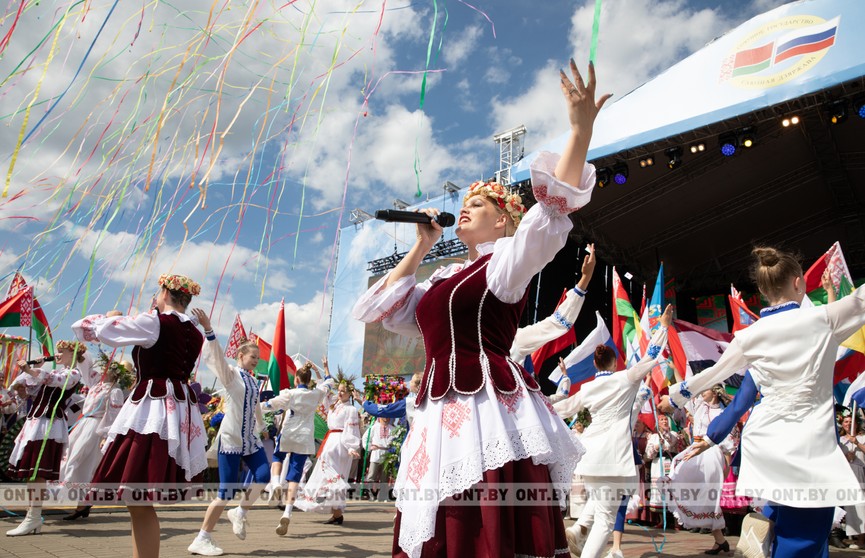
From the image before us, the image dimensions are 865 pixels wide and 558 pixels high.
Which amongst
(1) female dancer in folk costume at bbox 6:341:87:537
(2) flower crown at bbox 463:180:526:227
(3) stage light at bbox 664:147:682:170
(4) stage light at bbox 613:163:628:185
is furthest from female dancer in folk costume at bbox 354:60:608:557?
(4) stage light at bbox 613:163:628:185

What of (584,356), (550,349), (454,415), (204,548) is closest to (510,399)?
(454,415)

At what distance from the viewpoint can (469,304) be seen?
2109 millimetres

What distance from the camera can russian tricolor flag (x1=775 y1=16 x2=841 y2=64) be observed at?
9438mm

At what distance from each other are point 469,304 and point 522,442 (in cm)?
47

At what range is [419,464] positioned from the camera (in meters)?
2.00

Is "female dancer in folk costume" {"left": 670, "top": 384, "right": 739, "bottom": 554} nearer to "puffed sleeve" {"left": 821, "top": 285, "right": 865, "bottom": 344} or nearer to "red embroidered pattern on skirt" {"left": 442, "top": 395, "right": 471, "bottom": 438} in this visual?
"puffed sleeve" {"left": 821, "top": 285, "right": 865, "bottom": 344}

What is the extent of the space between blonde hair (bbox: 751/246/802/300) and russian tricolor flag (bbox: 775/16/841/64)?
8.25 m

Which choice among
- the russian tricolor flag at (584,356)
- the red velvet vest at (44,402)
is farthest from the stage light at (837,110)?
the red velvet vest at (44,402)

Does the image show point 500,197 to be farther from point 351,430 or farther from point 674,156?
point 674,156

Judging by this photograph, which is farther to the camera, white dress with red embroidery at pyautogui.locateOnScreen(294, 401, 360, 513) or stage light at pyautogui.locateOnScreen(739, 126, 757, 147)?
stage light at pyautogui.locateOnScreen(739, 126, 757, 147)

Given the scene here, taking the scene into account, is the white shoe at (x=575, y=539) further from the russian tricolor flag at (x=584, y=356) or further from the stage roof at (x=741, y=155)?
the stage roof at (x=741, y=155)

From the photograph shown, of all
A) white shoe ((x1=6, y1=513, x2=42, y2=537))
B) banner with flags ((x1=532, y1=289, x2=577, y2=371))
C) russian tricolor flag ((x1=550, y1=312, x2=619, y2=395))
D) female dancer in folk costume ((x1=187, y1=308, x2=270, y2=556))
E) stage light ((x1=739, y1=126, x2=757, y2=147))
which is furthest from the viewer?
stage light ((x1=739, y1=126, x2=757, y2=147))

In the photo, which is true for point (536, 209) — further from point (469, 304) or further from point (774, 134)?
point (774, 134)

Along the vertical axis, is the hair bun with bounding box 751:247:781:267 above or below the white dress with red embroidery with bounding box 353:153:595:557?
above
